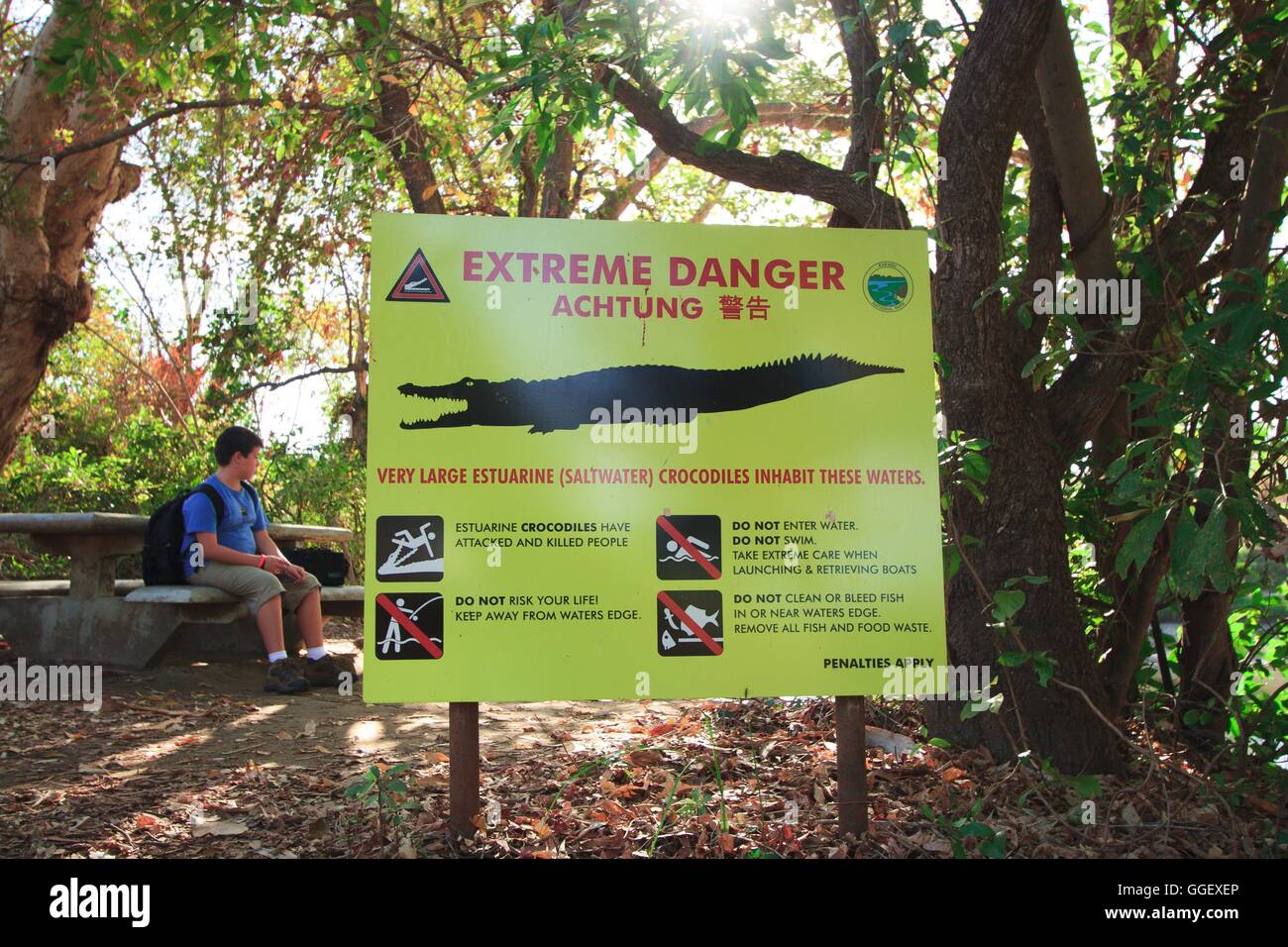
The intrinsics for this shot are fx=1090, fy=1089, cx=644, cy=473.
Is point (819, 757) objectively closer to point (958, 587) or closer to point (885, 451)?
point (958, 587)

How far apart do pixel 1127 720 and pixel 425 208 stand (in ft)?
21.1

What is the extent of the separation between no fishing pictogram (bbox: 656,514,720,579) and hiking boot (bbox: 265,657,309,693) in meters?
3.68

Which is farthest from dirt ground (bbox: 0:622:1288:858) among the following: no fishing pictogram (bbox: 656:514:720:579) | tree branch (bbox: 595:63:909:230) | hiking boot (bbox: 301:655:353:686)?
tree branch (bbox: 595:63:909:230)

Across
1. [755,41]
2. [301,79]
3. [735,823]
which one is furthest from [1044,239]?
[301,79]

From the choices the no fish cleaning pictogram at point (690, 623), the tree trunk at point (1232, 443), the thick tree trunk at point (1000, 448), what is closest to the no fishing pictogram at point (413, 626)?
the no fish cleaning pictogram at point (690, 623)

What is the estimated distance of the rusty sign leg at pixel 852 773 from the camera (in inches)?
146

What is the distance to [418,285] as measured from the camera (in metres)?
3.54

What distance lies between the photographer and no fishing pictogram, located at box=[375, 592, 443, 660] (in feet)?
11.2

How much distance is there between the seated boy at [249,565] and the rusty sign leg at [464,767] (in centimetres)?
310

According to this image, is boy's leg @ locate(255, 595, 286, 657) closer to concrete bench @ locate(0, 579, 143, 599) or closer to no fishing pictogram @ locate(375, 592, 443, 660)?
concrete bench @ locate(0, 579, 143, 599)

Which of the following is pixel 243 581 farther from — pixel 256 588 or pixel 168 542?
pixel 168 542

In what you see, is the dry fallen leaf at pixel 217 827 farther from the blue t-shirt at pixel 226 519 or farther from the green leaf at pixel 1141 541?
the green leaf at pixel 1141 541

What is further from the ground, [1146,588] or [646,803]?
[1146,588]

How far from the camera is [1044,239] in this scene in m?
4.88
